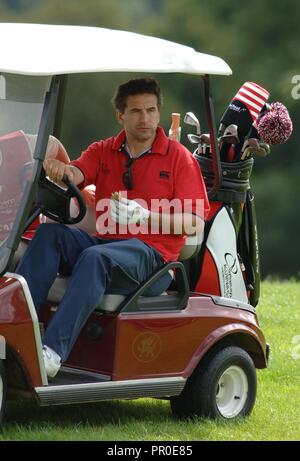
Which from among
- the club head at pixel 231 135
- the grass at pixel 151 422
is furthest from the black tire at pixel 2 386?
the club head at pixel 231 135

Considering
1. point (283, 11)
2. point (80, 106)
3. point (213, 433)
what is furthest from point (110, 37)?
point (283, 11)

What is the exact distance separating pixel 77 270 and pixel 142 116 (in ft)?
2.68

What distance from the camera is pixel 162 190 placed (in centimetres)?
581

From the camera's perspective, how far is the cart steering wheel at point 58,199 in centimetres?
561

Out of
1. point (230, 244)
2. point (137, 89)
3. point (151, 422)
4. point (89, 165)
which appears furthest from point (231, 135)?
point (151, 422)

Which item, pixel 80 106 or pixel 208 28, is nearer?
pixel 80 106

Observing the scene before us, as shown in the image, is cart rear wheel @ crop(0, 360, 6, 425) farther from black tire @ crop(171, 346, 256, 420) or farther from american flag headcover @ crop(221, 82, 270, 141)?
american flag headcover @ crop(221, 82, 270, 141)

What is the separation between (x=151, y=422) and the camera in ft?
19.5

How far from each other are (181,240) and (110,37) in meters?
0.96
